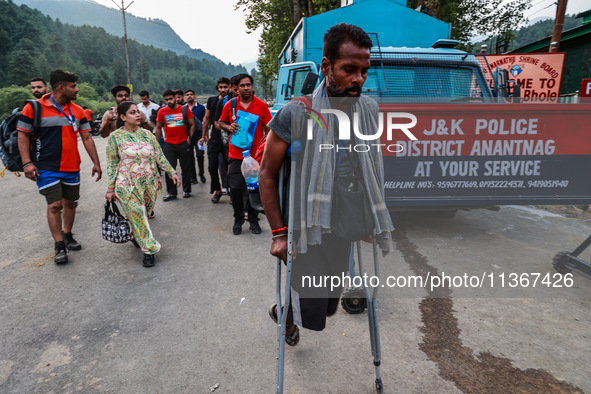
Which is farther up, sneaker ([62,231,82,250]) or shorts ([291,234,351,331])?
shorts ([291,234,351,331])

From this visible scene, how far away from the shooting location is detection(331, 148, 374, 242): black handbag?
6.10 feet

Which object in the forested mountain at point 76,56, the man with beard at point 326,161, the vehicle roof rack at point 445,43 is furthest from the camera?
the forested mountain at point 76,56

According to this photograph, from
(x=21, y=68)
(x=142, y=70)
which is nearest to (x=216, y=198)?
(x=21, y=68)

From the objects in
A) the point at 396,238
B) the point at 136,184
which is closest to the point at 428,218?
the point at 396,238

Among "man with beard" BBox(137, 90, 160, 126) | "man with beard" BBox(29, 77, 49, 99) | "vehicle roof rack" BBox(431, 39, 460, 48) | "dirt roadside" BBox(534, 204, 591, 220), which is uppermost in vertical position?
"vehicle roof rack" BBox(431, 39, 460, 48)

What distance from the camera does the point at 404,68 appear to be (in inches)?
195

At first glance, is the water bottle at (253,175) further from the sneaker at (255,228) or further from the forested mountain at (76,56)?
the forested mountain at (76,56)

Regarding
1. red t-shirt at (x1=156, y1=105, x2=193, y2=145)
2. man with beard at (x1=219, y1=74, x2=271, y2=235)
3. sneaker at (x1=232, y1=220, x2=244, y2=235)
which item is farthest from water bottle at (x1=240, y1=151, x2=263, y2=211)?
red t-shirt at (x1=156, y1=105, x2=193, y2=145)

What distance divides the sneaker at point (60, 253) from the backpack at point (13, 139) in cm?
93

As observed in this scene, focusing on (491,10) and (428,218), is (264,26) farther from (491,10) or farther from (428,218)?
(428,218)

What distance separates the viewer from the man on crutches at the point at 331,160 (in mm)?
1809

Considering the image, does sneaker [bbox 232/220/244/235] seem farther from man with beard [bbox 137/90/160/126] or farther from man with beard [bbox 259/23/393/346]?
man with beard [bbox 137/90/160/126]

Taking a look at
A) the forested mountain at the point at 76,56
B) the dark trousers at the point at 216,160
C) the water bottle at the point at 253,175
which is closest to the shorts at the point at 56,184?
the dark trousers at the point at 216,160

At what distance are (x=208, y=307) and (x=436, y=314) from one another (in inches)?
75.8
